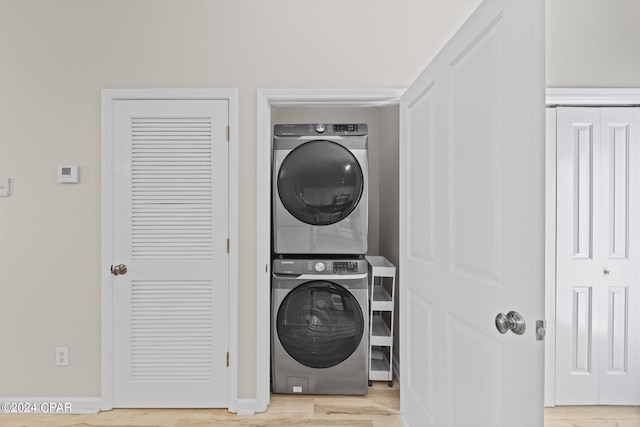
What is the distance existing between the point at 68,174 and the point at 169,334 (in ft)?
3.82

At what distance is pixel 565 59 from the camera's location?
6.77 feet

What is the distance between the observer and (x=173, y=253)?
2.23m

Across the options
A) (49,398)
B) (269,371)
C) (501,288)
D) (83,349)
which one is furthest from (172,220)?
(501,288)

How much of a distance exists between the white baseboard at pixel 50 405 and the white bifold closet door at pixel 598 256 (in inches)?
112

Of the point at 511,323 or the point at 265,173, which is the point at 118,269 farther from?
the point at 511,323

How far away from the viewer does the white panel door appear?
102 cm

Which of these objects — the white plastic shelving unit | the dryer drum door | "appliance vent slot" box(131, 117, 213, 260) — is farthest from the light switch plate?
the white plastic shelving unit

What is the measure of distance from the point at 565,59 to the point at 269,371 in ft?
→ 8.54

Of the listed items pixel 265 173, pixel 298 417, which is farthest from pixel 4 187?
pixel 298 417

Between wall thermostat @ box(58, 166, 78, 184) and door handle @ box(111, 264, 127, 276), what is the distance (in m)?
0.58

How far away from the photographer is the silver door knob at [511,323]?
1.04 meters

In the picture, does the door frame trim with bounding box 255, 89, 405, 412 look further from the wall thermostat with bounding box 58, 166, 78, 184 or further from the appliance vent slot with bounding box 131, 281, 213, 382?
the wall thermostat with bounding box 58, 166, 78, 184

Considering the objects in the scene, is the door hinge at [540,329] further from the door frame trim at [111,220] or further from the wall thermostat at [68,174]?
the wall thermostat at [68,174]

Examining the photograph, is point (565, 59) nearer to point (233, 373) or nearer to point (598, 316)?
point (598, 316)
